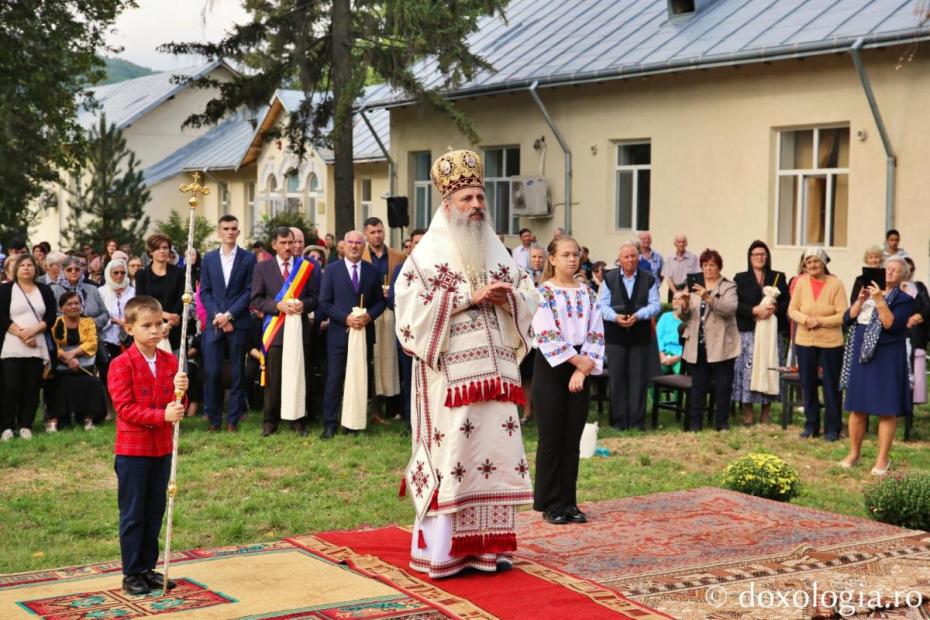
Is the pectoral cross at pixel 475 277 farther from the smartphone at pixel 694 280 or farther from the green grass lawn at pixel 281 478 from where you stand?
the smartphone at pixel 694 280

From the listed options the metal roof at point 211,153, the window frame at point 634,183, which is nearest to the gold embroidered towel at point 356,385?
the window frame at point 634,183

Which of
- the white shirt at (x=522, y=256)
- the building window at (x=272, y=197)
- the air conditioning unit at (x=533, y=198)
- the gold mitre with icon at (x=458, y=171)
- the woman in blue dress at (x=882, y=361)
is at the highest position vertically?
the building window at (x=272, y=197)

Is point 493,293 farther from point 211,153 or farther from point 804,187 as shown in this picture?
point 211,153

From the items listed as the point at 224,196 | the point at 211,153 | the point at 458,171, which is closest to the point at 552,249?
the point at 458,171

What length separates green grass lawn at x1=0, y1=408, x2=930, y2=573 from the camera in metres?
8.82

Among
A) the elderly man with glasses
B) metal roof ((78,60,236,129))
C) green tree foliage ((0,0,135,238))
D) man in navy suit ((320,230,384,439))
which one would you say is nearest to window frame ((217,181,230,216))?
metal roof ((78,60,236,129))

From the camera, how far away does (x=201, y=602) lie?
643 centimetres

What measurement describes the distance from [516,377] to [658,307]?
616cm

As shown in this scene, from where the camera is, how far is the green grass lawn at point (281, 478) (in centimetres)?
882

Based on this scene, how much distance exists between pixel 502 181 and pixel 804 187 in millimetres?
7984

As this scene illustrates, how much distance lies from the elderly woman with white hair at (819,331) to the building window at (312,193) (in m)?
27.0

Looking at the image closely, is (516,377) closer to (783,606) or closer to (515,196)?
(783,606)

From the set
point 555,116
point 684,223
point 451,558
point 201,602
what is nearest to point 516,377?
point 451,558

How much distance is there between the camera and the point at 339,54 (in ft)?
70.6
